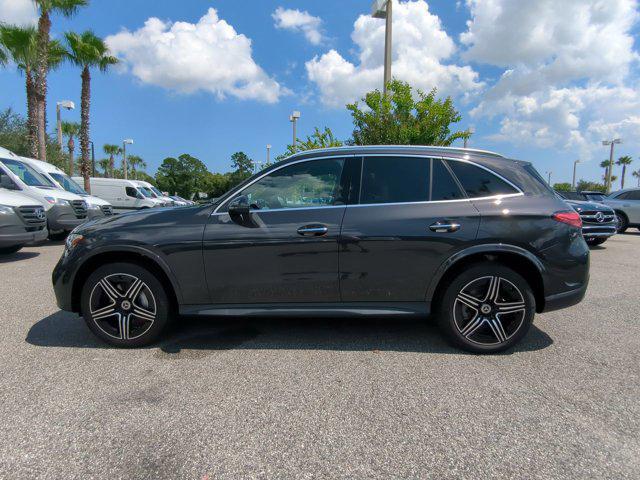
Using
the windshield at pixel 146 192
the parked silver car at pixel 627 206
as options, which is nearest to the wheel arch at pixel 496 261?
the parked silver car at pixel 627 206

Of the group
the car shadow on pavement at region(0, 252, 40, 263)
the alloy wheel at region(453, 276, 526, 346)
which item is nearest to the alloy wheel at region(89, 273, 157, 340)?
the alloy wheel at region(453, 276, 526, 346)

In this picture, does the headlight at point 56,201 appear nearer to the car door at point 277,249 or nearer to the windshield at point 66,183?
the windshield at point 66,183

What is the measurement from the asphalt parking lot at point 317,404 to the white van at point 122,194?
18.4m

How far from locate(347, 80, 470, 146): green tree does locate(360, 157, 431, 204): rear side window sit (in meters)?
9.34

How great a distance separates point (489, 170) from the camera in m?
3.49

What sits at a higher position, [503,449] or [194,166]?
[194,166]

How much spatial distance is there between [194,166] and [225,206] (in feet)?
314

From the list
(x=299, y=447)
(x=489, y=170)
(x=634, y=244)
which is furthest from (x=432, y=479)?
(x=634, y=244)

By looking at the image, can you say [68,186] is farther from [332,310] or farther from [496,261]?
[496,261]

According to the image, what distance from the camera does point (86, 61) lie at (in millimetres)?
20578

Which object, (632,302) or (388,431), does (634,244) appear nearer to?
(632,302)

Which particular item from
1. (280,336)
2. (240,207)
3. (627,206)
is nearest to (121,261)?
(240,207)

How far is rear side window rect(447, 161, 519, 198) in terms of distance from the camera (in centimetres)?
343

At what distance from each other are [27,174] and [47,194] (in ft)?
4.20
